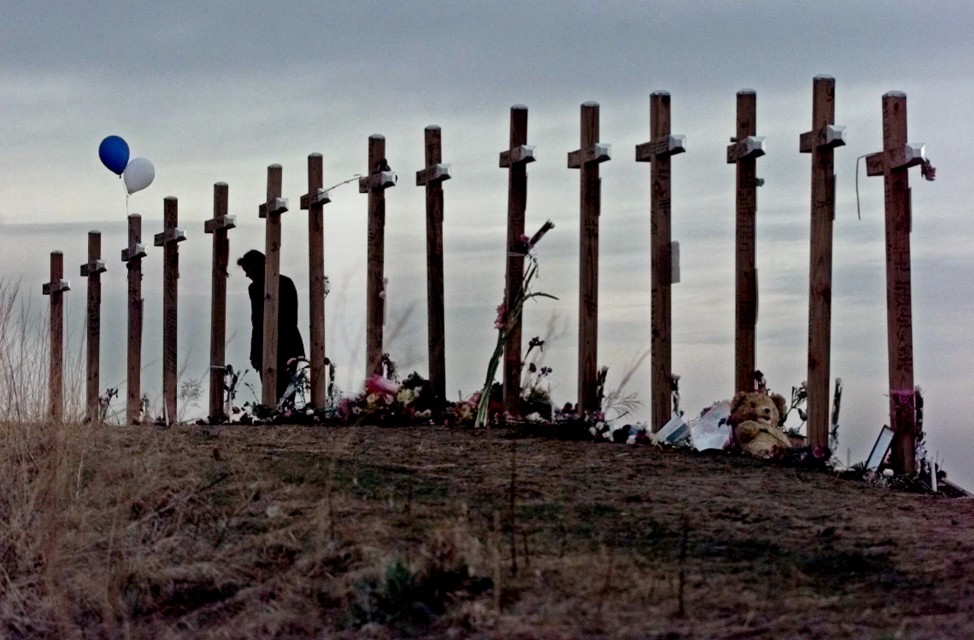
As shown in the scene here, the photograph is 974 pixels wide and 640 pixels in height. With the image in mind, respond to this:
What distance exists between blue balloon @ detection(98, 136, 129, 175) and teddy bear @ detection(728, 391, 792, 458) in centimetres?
692

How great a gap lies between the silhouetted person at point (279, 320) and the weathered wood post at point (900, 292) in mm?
6131

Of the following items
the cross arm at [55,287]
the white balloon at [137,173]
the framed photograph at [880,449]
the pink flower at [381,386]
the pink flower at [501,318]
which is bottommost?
the framed photograph at [880,449]

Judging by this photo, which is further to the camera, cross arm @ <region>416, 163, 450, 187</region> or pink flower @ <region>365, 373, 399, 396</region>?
cross arm @ <region>416, 163, 450, 187</region>

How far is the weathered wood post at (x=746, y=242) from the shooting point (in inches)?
363

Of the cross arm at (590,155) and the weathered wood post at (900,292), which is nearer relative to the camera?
the weathered wood post at (900,292)

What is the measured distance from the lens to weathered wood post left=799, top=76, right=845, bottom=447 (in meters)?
8.84

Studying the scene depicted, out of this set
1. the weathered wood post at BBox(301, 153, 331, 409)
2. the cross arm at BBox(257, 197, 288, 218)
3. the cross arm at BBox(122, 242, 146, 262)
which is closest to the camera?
the weathered wood post at BBox(301, 153, 331, 409)

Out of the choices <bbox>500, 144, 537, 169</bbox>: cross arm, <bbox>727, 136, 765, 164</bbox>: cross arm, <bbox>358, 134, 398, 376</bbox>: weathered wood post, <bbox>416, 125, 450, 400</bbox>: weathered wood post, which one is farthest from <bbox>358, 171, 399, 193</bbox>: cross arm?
<bbox>727, 136, 765, 164</bbox>: cross arm

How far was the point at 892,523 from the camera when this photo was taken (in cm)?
622

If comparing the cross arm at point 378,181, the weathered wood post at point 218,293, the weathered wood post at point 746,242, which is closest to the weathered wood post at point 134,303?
the weathered wood post at point 218,293

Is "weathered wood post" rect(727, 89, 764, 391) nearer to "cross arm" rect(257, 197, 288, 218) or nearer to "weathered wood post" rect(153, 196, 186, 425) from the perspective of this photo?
"cross arm" rect(257, 197, 288, 218)

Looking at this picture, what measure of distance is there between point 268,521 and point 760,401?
3.85 m

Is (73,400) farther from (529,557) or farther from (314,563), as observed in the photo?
(529,557)

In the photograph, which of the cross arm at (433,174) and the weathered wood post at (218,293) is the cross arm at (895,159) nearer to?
the cross arm at (433,174)
